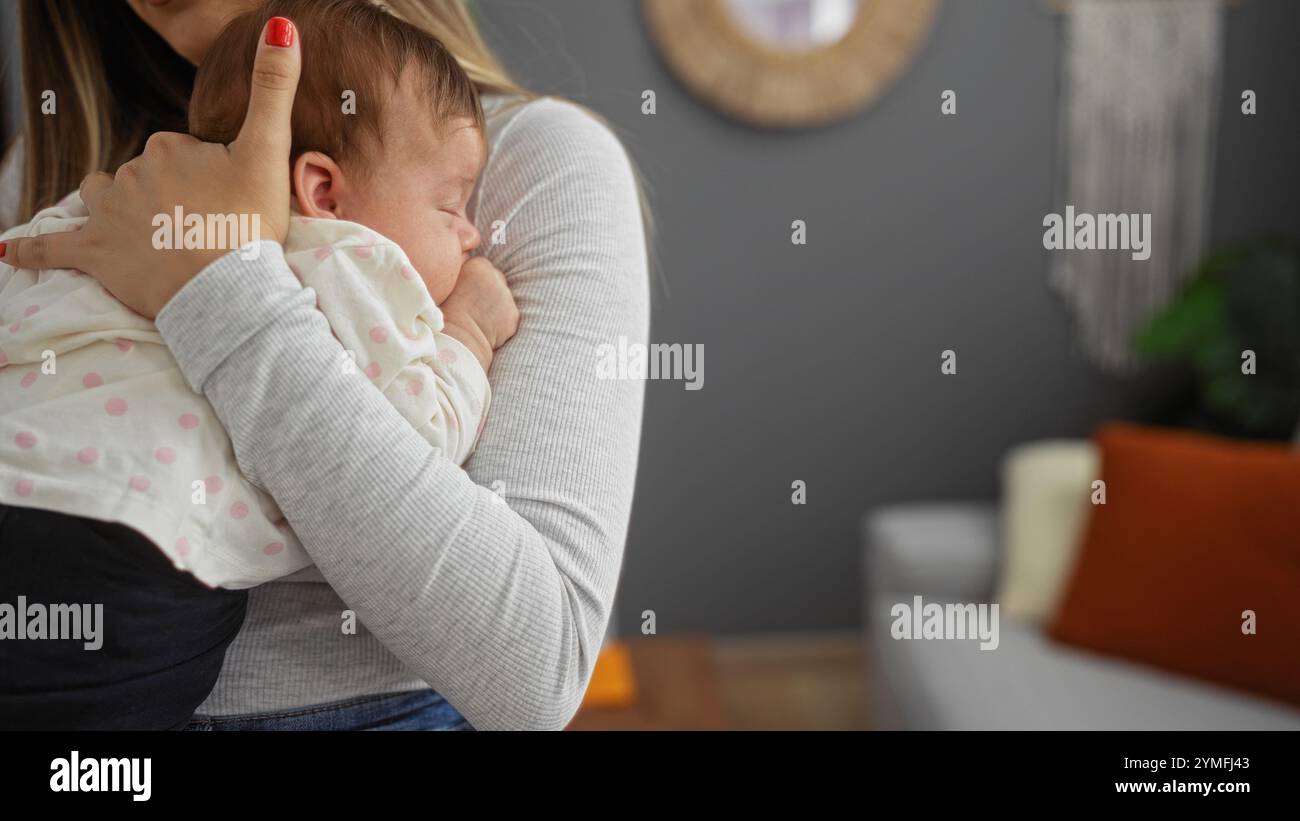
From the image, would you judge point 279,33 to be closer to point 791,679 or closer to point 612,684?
point 612,684

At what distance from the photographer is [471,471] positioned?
0.50 m

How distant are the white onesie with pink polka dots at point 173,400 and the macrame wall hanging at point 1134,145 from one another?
7.31 ft

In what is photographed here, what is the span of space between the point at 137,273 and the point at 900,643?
5.48 feet

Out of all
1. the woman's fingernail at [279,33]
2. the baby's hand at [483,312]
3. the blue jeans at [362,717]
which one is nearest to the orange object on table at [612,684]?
the blue jeans at [362,717]

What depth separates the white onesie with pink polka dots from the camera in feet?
1.44

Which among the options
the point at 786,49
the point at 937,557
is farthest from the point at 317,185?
the point at 786,49

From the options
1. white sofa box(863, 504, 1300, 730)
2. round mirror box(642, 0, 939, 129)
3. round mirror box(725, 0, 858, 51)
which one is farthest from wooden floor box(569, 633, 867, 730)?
round mirror box(725, 0, 858, 51)

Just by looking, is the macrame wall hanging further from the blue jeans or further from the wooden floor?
the blue jeans

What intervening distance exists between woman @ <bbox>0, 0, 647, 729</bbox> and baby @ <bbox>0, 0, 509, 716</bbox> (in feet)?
0.05

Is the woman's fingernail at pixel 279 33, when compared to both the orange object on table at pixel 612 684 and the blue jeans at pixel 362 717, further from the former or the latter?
the orange object on table at pixel 612 684

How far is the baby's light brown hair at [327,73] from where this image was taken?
0.50 m

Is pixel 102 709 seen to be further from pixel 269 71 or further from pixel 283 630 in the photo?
pixel 269 71

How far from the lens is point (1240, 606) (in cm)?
153

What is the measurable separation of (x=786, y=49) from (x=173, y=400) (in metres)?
2.11
